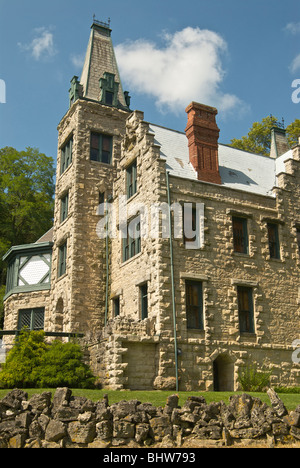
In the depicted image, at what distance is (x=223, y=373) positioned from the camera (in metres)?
21.7

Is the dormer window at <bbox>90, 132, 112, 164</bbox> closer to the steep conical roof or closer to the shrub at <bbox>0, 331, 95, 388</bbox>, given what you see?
the steep conical roof

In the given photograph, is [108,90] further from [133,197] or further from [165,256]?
[165,256]

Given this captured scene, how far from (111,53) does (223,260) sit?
59.1 feet

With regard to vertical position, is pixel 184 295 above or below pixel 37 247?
below

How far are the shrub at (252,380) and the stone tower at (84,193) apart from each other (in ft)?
25.3

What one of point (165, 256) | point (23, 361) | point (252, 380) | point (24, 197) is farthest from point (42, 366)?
point (24, 197)

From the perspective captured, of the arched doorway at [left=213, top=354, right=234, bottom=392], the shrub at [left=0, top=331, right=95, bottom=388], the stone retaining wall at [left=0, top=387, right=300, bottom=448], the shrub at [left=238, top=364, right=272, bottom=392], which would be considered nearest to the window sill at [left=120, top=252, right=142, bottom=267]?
the shrub at [left=0, top=331, right=95, bottom=388]

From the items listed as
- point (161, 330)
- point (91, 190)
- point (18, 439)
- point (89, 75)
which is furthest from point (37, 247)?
point (18, 439)

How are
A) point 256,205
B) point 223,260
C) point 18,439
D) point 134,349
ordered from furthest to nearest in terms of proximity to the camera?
1. point 256,205
2. point 223,260
3. point 134,349
4. point 18,439

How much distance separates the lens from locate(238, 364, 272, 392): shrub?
2075 cm

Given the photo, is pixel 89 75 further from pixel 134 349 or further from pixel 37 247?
pixel 134 349

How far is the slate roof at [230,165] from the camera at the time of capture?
24.2 meters

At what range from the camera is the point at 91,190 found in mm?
27578
